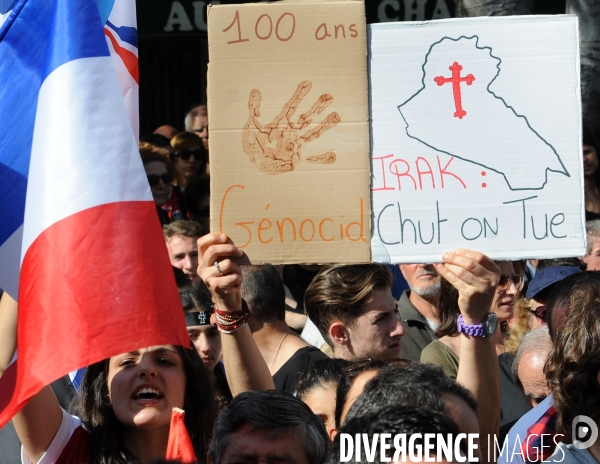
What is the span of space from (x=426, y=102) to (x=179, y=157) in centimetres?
392

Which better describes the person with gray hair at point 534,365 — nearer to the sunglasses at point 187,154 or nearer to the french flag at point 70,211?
the french flag at point 70,211

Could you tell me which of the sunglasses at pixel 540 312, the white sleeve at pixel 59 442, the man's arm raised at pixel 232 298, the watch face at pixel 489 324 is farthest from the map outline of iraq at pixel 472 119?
the white sleeve at pixel 59 442

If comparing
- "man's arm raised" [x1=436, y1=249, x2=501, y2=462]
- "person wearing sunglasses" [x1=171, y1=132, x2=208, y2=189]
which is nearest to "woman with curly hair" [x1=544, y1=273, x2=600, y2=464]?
"man's arm raised" [x1=436, y1=249, x2=501, y2=462]

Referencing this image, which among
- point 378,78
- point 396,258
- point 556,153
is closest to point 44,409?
point 396,258

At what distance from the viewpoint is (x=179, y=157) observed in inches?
279

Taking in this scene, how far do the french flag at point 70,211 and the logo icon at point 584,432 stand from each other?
3.78ft

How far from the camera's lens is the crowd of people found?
2689 mm

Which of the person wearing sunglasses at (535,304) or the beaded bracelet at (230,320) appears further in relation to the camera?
the person wearing sunglasses at (535,304)

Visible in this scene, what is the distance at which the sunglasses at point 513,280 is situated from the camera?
16.3ft

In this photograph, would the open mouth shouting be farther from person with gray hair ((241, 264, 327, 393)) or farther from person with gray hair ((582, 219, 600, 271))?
person with gray hair ((582, 219, 600, 271))

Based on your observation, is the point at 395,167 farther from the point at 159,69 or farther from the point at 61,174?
the point at 159,69

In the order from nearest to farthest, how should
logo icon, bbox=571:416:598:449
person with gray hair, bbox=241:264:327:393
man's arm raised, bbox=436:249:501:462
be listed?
logo icon, bbox=571:416:598:449 → man's arm raised, bbox=436:249:501:462 → person with gray hair, bbox=241:264:327:393

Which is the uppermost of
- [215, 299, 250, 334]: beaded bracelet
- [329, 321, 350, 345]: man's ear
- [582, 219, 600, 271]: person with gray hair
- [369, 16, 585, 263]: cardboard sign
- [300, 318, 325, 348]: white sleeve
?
[369, 16, 585, 263]: cardboard sign

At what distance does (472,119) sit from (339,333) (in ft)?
3.93
